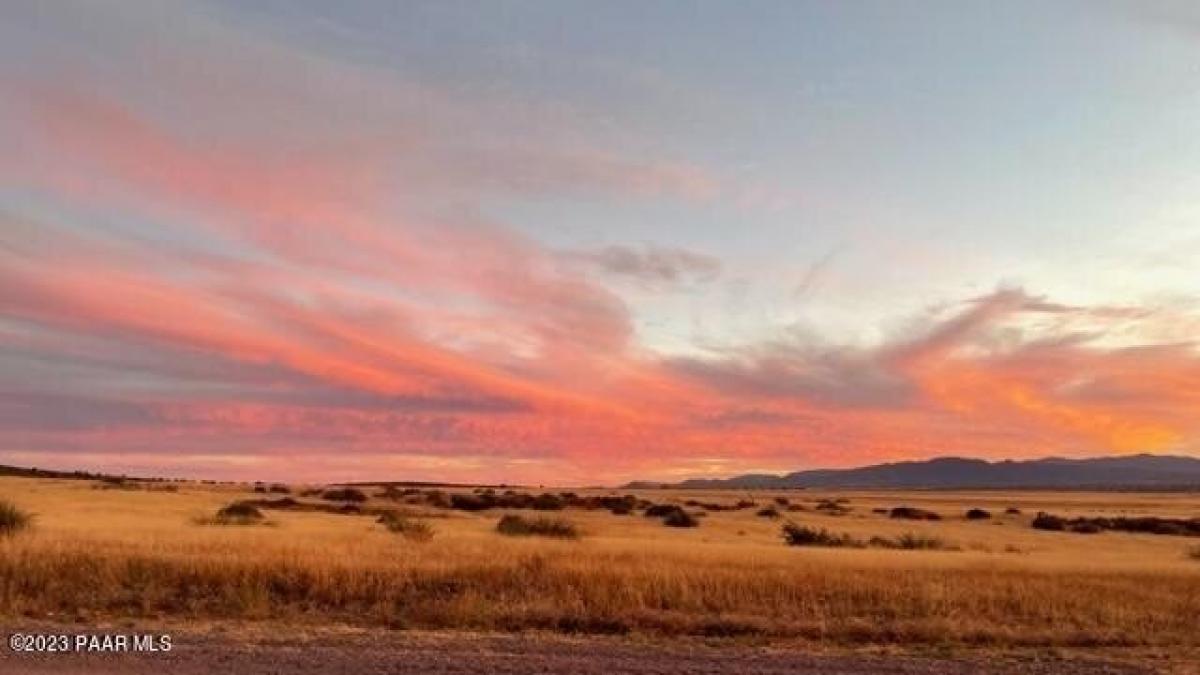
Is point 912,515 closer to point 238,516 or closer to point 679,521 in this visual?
point 679,521

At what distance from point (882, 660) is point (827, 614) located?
195 inches

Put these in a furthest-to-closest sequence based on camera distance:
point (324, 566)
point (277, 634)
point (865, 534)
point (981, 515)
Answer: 1. point (981, 515)
2. point (865, 534)
3. point (324, 566)
4. point (277, 634)

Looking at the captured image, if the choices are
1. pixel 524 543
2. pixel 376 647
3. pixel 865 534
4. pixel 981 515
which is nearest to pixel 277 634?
pixel 376 647

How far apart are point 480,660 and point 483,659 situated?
15 centimetres

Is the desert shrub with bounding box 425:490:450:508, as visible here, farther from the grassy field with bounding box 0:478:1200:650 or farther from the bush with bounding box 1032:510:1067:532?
the grassy field with bounding box 0:478:1200:650

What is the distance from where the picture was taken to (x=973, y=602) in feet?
81.5

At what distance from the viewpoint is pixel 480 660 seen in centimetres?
1728

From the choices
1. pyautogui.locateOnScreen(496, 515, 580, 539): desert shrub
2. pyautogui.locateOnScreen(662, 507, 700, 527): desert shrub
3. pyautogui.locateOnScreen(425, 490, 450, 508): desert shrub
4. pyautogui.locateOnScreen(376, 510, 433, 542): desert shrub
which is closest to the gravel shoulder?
pyautogui.locateOnScreen(376, 510, 433, 542): desert shrub

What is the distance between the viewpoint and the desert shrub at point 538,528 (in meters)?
53.4

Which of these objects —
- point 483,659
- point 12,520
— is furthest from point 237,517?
point 483,659

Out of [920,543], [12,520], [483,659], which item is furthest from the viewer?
[920,543]

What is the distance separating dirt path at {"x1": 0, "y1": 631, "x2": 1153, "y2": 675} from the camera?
16.1 metres

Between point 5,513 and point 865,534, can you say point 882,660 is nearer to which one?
point 5,513

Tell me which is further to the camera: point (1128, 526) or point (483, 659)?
point (1128, 526)
